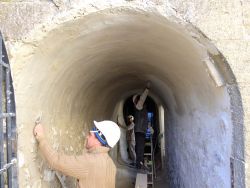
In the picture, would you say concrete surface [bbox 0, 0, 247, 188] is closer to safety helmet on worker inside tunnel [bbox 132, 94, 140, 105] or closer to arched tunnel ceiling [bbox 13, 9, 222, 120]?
arched tunnel ceiling [bbox 13, 9, 222, 120]

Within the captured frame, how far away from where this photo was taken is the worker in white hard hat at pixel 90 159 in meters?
2.73

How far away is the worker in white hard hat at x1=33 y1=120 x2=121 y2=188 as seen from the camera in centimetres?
273

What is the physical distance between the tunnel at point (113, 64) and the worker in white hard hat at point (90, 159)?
0.45 feet

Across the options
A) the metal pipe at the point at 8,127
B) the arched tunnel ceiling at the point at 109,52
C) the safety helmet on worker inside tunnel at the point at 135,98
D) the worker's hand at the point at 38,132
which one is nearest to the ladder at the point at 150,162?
the safety helmet on worker inside tunnel at the point at 135,98

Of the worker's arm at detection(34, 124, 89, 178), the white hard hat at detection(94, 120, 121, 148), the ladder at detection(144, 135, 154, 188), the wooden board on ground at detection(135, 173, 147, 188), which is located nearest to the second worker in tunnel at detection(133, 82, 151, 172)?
the ladder at detection(144, 135, 154, 188)

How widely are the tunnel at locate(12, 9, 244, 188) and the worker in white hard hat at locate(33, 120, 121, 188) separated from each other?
0.14 meters

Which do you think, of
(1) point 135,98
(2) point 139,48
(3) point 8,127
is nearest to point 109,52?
(2) point 139,48

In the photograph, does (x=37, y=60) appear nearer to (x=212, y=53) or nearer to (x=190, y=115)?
(x=212, y=53)

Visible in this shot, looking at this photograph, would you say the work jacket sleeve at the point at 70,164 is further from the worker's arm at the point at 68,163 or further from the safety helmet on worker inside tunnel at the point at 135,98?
the safety helmet on worker inside tunnel at the point at 135,98

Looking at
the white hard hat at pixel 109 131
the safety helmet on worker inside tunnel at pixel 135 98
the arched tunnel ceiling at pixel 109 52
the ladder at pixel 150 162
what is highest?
the arched tunnel ceiling at pixel 109 52

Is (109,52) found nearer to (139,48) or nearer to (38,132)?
(139,48)

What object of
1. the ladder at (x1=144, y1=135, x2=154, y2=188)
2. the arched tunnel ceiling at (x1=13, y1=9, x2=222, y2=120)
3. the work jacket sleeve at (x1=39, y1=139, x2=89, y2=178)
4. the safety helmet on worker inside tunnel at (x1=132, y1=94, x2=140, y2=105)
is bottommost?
the ladder at (x1=144, y1=135, x2=154, y2=188)

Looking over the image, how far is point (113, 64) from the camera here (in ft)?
15.2

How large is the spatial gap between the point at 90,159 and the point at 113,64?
6.87 feet
